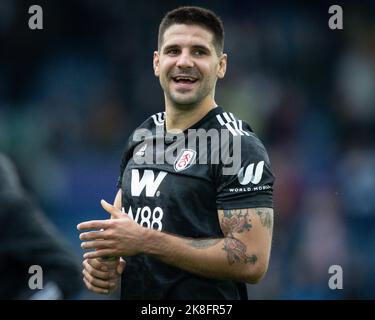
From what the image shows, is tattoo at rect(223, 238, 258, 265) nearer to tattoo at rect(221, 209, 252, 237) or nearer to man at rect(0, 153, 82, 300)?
tattoo at rect(221, 209, 252, 237)

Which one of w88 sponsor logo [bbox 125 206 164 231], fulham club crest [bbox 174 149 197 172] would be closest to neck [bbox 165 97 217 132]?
fulham club crest [bbox 174 149 197 172]

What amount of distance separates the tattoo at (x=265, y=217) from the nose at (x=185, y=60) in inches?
38.0

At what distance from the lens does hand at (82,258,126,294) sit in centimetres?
488

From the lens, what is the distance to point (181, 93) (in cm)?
505

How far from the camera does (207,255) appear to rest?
467cm

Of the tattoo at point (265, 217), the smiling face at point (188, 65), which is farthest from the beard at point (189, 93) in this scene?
the tattoo at point (265, 217)

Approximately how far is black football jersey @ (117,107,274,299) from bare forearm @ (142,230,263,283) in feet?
0.45

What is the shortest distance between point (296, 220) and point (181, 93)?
5542mm

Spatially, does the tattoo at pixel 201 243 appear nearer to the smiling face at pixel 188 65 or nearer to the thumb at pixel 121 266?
the thumb at pixel 121 266

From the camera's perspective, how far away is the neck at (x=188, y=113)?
5.11 m

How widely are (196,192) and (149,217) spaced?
1.06ft

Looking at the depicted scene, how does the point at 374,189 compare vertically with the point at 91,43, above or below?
below
